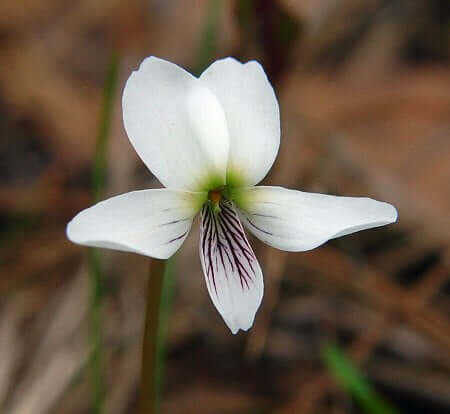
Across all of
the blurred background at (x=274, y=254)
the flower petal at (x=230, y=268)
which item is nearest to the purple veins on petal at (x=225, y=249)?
the flower petal at (x=230, y=268)

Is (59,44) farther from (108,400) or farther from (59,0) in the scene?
(108,400)

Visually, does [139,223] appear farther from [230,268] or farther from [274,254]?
[274,254]

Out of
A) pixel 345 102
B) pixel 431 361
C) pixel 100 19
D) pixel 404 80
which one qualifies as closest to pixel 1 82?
pixel 100 19

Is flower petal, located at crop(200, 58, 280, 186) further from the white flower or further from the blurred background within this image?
the blurred background

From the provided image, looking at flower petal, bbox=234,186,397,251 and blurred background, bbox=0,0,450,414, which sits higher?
flower petal, bbox=234,186,397,251

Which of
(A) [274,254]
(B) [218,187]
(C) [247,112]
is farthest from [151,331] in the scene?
(A) [274,254]

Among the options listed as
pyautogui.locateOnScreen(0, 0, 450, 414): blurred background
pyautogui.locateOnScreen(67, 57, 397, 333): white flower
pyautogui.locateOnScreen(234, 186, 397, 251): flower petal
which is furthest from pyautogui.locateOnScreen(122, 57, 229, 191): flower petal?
pyautogui.locateOnScreen(0, 0, 450, 414): blurred background

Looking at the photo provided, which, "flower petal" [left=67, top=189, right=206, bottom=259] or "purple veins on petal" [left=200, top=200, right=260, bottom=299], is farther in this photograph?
"purple veins on petal" [left=200, top=200, right=260, bottom=299]
